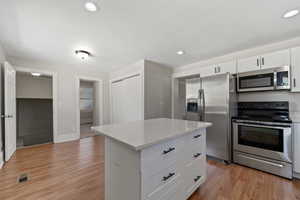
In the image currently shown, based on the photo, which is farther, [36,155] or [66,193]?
[36,155]

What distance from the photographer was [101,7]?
1.62m

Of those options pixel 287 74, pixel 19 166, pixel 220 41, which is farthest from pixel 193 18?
pixel 19 166

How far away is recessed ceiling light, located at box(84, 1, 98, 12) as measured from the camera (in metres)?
1.54

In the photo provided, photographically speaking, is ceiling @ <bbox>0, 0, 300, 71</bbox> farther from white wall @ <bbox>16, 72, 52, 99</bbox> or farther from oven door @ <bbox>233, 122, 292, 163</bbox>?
white wall @ <bbox>16, 72, 52, 99</bbox>

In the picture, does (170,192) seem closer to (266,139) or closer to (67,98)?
(266,139)

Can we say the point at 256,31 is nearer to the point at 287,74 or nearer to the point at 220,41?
the point at 220,41

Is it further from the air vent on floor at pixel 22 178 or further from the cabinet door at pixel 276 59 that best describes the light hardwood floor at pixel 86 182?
the cabinet door at pixel 276 59

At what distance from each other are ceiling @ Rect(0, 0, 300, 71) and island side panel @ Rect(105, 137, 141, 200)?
65.3 inches

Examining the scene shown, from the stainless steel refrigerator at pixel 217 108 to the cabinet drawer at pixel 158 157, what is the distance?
Result: 1.73m

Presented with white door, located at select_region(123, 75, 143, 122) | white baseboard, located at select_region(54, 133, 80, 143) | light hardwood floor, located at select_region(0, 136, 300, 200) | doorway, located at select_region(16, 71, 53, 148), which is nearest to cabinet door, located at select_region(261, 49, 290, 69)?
light hardwood floor, located at select_region(0, 136, 300, 200)

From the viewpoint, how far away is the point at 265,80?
238 cm

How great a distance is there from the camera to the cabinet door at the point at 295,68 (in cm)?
208

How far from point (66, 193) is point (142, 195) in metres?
1.31

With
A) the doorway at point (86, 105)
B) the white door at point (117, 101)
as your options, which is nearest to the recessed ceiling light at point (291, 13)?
the white door at point (117, 101)
